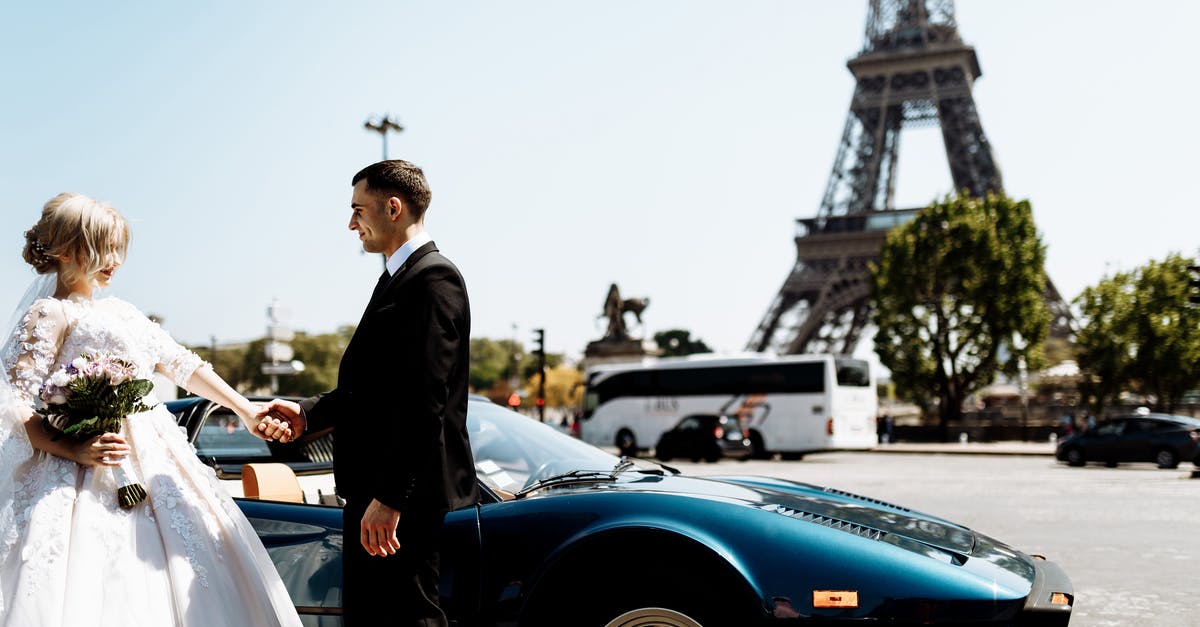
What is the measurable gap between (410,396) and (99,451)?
3.39 feet

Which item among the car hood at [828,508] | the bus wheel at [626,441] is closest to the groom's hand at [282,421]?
the car hood at [828,508]

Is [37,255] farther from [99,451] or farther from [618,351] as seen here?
[618,351]

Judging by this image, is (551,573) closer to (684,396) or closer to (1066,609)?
(1066,609)

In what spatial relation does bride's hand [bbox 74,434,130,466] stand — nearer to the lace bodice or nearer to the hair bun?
the lace bodice

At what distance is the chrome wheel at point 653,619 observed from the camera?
299 cm

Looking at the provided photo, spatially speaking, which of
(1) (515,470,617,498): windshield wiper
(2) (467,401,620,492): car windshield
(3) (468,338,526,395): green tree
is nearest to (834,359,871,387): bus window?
(2) (467,401,620,492): car windshield

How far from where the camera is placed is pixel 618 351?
40.0 metres

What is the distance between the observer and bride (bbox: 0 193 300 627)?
9.52ft

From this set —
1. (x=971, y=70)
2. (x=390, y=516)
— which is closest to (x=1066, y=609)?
(x=390, y=516)

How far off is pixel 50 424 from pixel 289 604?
0.84 meters

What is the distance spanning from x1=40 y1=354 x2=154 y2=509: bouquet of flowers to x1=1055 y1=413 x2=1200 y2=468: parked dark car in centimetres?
2135

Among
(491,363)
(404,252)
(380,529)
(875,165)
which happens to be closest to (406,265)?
(404,252)

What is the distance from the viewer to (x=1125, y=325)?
37.7 meters

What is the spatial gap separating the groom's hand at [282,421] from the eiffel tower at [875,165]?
46.2m
